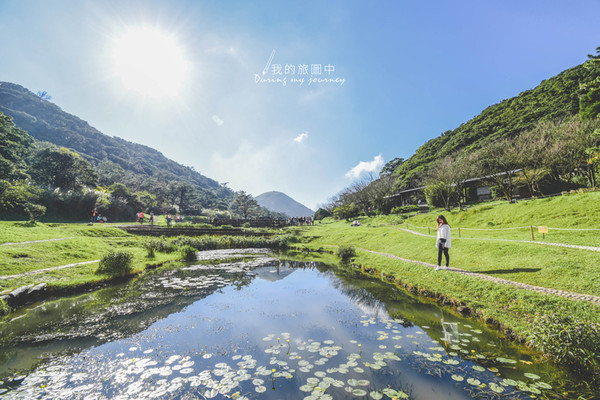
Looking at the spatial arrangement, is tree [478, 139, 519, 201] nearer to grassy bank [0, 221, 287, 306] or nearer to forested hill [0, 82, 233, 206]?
grassy bank [0, 221, 287, 306]

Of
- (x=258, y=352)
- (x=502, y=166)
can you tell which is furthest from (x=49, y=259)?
(x=502, y=166)

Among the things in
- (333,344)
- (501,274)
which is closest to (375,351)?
(333,344)

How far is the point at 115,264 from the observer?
45.9ft

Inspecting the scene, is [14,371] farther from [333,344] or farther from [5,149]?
[5,149]

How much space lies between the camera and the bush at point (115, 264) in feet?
45.1

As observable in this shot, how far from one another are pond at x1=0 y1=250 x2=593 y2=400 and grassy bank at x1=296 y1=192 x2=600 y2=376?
36.1 inches

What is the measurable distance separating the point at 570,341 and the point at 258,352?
741 cm

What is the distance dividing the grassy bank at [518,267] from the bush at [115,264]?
52.7ft

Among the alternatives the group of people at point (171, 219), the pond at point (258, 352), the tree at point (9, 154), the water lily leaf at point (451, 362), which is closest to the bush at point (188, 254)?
the pond at point (258, 352)

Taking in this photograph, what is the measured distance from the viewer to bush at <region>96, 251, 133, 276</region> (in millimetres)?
13734

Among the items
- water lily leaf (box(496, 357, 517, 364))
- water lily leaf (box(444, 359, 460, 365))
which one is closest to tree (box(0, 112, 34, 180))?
water lily leaf (box(444, 359, 460, 365))

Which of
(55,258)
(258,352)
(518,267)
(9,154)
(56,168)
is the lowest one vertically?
(258,352)

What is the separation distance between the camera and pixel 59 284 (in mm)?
11242

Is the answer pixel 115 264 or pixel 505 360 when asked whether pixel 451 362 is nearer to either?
pixel 505 360
